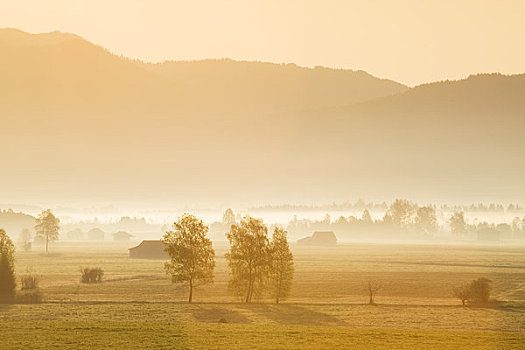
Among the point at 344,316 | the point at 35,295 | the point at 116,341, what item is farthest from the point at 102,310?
the point at 344,316

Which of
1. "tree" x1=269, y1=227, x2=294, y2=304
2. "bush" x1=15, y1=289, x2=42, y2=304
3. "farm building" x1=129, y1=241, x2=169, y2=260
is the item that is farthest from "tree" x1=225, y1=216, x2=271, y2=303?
"farm building" x1=129, y1=241, x2=169, y2=260

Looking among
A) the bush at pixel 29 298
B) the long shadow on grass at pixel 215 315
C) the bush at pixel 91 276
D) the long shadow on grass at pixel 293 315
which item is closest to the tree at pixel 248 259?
the long shadow on grass at pixel 293 315

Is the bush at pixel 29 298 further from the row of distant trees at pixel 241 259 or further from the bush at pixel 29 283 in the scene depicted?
the row of distant trees at pixel 241 259

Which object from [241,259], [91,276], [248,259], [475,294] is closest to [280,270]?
[248,259]

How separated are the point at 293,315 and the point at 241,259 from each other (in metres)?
18.7

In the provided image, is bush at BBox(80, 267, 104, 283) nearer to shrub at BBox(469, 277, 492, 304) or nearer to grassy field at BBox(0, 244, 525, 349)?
grassy field at BBox(0, 244, 525, 349)

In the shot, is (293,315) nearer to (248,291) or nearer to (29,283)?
(248,291)

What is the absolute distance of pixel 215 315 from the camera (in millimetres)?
73812

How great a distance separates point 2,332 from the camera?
2264 inches

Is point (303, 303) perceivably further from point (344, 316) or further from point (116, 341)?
point (116, 341)

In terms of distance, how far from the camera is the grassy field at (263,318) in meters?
54.3

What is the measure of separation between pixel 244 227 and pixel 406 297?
78.8 feet

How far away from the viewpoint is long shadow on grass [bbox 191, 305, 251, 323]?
7006cm

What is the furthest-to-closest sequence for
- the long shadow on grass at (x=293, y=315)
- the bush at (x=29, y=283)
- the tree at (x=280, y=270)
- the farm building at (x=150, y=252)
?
the farm building at (x=150, y=252) < the bush at (x=29, y=283) < the tree at (x=280, y=270) < the long shadow on grass at (x=293, y=315)
